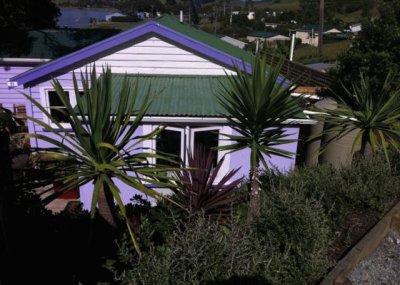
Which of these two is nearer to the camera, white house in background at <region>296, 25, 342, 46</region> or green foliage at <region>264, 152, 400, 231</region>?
green foliage at <region>264, 152, 400, 231</region>

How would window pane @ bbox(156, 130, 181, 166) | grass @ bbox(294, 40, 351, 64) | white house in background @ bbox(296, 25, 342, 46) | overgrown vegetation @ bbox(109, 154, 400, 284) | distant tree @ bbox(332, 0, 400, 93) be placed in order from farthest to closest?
white house in background @ bbox(296, 25, 342, 46) → grass @ bbox(294, 40, 351, 64) → distant tree @ bbox(332, 0, 400, 93) → window pane @ bbox(156, 130, 181, 166) → overgrown vegetation @ bbox(109, 154, 400, 284)

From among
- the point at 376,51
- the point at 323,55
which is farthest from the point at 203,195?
the point at 323,55

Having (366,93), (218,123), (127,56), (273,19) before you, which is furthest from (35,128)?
(273,19)

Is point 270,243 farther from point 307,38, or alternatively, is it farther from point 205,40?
point 307,38

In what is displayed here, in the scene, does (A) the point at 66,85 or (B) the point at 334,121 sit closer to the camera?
(B) the point at 334,121

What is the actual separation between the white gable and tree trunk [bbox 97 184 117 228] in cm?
496

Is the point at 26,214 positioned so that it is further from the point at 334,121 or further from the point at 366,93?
the point at 366,93

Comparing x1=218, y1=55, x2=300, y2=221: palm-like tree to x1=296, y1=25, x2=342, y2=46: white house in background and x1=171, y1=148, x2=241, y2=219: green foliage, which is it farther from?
x1=296, y1=25, x2=342, y2=46: white house in background

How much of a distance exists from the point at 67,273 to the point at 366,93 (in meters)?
6.57

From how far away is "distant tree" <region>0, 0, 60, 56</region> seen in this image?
15008 millimetres

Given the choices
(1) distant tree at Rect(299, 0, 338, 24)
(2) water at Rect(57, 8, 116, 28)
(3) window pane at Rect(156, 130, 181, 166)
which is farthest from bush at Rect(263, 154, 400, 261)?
(1) distant tree at Rect(299, 0, 338, 24)

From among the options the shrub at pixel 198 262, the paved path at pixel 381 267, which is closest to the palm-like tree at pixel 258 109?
the shrub at pixel 198 262

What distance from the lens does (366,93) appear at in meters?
7.41

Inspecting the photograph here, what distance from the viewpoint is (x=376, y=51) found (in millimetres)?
10836
